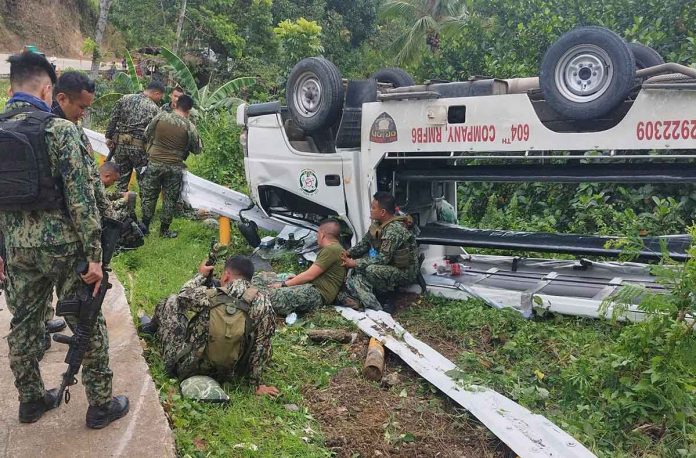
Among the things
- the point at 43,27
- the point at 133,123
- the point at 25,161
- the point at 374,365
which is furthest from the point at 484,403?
the point at 43,27

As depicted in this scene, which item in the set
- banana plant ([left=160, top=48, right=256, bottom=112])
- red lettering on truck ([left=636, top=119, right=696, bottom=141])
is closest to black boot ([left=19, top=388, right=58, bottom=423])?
red lettering on truck ([left=636, top=119, right=696, bottom=141])

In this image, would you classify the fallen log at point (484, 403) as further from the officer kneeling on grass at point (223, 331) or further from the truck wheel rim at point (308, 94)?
the truck wheel rim at point (308, 94)

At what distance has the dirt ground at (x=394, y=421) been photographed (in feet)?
11.9

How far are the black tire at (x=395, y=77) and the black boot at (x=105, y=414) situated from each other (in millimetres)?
4266

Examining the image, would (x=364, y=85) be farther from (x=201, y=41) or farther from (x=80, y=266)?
Result: (x=201, y=41)

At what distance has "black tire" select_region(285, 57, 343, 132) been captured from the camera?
5.85 m

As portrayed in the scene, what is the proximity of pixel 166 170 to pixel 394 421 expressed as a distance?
15.1 feet

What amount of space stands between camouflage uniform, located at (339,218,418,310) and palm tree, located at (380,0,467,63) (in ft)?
43.9

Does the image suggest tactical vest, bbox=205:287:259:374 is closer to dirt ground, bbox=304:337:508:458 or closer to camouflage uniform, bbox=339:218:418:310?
dirt ground, bbox=304:337:508:458

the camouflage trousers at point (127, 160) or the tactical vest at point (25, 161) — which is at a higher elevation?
the tactical vest at point (25, 161)

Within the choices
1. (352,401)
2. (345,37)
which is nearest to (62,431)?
(352,401)

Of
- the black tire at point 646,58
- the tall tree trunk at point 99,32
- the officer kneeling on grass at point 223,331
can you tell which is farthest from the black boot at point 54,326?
the tall tree trunk at point 99,32

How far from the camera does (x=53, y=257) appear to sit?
3021 millimetres

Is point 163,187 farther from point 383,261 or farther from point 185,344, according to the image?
point 185,344
